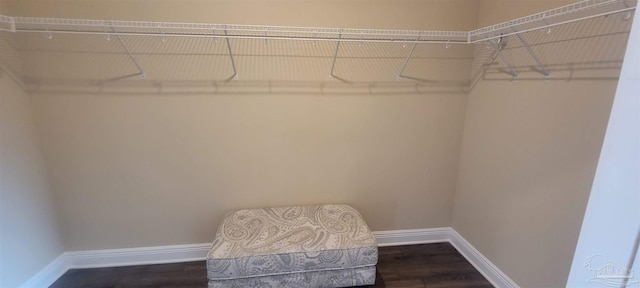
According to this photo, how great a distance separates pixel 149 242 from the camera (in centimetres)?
197

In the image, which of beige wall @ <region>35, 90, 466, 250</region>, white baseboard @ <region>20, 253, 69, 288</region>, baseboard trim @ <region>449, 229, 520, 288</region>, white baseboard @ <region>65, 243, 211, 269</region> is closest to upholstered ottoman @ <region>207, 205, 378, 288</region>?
beige wall @ <region>35, 90, 466, 250</region>

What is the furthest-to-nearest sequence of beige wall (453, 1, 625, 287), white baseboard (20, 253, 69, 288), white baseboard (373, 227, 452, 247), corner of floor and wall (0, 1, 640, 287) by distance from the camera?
white baseboard (373, 227, 452, 247) → white baseboard (20, 253, 69, 288) → corner of floor and wall (0, 1, 640, 287) → beige wall (453, 1, 625, 287)

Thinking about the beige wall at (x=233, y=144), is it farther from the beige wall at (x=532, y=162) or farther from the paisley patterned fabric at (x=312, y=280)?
the paisley patterned fabric at (x=312, y=280)

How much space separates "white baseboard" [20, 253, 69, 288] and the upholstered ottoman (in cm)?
109

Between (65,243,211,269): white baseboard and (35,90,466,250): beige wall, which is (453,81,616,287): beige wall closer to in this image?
(35,90,466,250): beige wall

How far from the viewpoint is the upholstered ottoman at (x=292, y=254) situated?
1538 millimetres

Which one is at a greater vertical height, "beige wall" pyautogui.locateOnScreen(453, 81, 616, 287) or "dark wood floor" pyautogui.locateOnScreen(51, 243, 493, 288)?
"beige wall" pyautogui.locateOnScreen(453, 81, 616, 287)

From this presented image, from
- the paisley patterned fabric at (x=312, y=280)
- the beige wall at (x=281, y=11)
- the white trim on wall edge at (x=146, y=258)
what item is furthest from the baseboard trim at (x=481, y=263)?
the beige wall at (x=281, y=11)

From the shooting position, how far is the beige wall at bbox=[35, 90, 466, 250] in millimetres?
1762

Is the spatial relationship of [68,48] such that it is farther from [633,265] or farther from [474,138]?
[474,138]

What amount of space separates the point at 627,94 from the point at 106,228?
8.36 ft

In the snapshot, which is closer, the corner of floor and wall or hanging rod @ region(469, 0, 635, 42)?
hanging rod @ region(469, 0, 635, 42)

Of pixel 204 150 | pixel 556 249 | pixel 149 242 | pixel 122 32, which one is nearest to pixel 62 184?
pixel 149 242

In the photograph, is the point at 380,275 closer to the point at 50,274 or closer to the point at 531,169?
the point at 531,169
